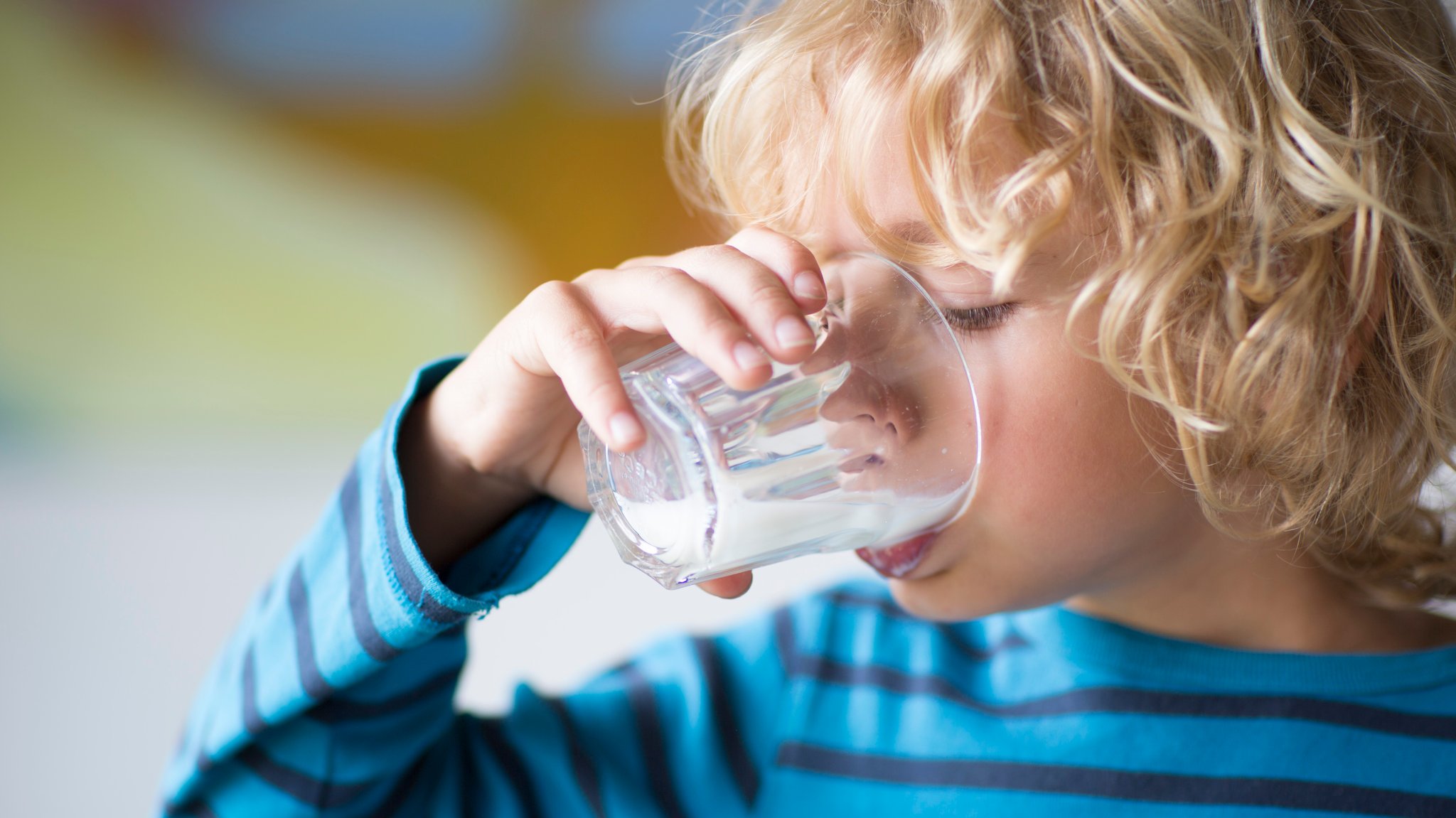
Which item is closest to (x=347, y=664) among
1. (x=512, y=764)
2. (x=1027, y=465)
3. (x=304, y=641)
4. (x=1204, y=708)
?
(x=304, y=641)

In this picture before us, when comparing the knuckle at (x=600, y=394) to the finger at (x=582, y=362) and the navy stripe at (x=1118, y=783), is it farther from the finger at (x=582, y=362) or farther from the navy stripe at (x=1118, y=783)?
the navy stripe at (x=1118, y=783)

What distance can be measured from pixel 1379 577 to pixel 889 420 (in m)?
0.42

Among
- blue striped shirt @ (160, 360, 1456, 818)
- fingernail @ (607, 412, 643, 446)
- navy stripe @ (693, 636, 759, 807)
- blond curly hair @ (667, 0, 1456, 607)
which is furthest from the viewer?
navy stripe @ (693, 636, 759, 807)

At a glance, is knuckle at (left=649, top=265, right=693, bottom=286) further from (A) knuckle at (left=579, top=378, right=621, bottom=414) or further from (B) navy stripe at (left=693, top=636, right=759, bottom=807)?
(B) navy stripe at (left=693, top=636, right=759, bottom=807)

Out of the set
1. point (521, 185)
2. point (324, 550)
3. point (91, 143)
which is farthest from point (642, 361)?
point (91, 143)

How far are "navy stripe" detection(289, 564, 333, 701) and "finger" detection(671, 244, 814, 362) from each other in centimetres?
32

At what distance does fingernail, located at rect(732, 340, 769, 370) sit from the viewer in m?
0.45

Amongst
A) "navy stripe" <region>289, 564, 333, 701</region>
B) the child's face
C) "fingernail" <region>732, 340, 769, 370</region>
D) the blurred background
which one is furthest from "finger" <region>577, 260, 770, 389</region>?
the blurred background

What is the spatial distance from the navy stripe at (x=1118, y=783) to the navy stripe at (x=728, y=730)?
0.08 feet

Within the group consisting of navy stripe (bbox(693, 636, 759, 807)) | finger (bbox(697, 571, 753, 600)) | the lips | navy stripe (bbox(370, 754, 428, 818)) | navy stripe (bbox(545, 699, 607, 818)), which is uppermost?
finger (bbox(697, 571, 753, 600))

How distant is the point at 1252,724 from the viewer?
0.68 m

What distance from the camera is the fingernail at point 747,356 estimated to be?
1.49ft

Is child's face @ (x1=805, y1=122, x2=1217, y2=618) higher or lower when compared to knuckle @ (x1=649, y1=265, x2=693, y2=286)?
lower

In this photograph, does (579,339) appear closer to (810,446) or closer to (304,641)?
(810,446)
